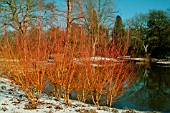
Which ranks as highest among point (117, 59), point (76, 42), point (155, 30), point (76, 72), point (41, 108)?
point (155, 30)

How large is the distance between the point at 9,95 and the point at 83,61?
2.21 m

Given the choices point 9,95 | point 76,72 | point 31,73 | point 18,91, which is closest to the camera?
point 31,73

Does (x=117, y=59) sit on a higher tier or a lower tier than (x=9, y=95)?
higher

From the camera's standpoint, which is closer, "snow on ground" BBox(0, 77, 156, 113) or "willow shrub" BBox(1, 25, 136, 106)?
"snow on ground" BBox(0, 77, 156, 113)

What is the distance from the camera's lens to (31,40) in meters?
4.36

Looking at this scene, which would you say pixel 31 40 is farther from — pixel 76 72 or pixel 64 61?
pixel 76 72

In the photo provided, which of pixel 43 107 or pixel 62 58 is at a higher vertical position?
pixel 62 58

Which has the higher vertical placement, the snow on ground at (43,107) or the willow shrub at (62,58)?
the willow shrub at (62,58)

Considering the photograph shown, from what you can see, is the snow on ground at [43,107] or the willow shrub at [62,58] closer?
the snow on ground at [43,107]

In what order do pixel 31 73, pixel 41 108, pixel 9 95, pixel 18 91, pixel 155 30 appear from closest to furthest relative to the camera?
pixel 41 108
pixel 31 73
pixel 9 95
pixel 18 91
pixel 155 30

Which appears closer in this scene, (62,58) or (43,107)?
→ (43,107)

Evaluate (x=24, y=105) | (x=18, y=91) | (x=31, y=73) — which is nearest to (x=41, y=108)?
(x=24, y=105)

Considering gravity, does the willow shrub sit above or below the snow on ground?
above

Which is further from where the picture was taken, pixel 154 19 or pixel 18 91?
pixel 154 19
